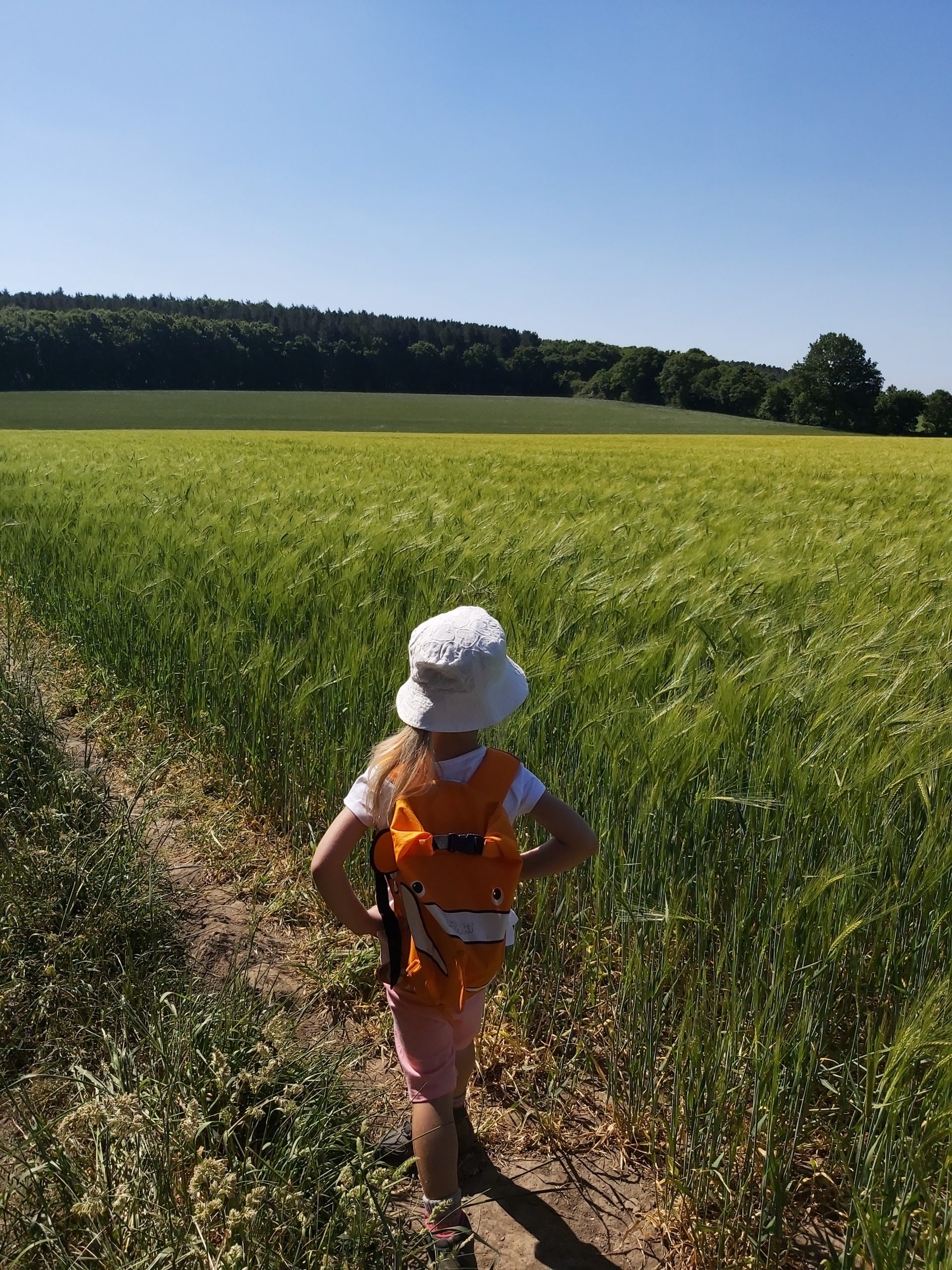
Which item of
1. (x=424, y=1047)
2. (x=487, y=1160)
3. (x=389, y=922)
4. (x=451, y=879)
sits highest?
(x=451, y=879)

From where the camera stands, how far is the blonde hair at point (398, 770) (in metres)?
1.42

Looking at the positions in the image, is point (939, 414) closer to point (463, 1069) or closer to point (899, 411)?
point (899, 411)

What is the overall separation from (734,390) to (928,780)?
7444 centimetres

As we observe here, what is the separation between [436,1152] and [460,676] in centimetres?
85

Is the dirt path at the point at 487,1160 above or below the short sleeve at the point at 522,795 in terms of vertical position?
below

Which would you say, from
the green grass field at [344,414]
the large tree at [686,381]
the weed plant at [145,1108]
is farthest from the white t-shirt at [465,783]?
the large tree at [686,381]

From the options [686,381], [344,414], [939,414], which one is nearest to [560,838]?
[344,414]

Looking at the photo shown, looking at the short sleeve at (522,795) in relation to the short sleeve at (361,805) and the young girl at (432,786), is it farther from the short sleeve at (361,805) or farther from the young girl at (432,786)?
the short sleeve at (361,805)

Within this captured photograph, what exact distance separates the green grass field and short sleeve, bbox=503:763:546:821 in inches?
1409

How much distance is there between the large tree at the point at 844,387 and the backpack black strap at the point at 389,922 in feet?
219

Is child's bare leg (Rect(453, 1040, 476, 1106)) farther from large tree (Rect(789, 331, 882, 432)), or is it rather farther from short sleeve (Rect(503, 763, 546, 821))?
large tree (Rect(789, 331, 882, 432))

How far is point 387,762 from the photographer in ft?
4.78

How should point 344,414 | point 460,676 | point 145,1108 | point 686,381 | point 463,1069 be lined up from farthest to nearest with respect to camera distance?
point 686,381
point 344,414
point 463,1069
point 145,1108
point 460,676

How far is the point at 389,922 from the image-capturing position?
1.47 m
